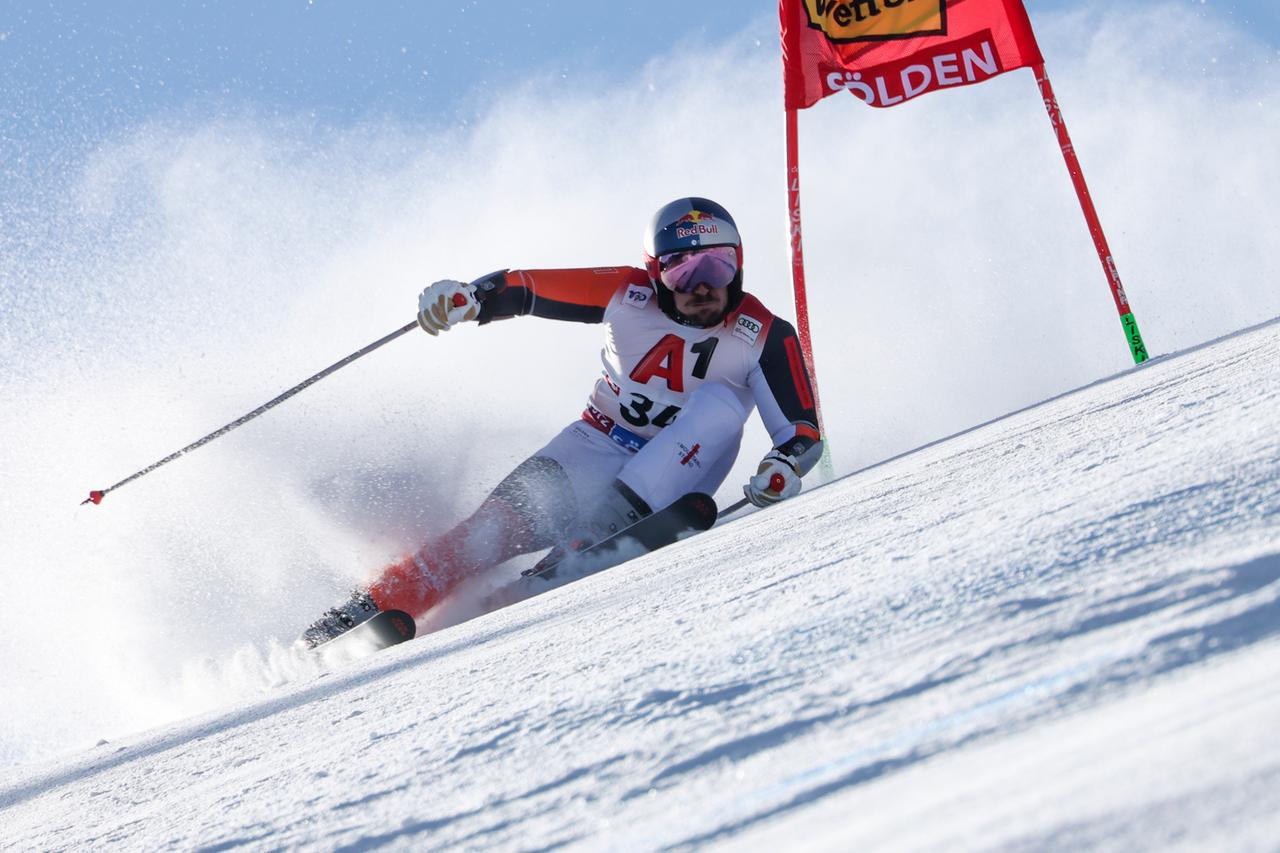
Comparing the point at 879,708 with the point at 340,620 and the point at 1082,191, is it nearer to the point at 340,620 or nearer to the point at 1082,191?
the point at 340,620

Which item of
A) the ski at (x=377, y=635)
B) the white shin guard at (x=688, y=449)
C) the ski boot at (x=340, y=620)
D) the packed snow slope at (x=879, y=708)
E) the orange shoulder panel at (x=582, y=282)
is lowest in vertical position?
the packed snow slope at (x=879, y=708)

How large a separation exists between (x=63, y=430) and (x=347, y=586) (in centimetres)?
430

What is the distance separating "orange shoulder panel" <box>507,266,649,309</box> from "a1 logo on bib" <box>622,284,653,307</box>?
0.06 metres

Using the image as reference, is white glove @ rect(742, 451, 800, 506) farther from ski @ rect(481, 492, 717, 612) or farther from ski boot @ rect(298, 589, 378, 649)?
ski boot @ rect(298, 589, 378, 649)

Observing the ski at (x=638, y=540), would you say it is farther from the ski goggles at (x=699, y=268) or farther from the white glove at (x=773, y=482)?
the ski goggles at (x=699, y=268)

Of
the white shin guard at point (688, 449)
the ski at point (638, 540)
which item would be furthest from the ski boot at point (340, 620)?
the white shin guard at point (688, 449)

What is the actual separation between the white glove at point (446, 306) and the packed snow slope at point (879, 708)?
3212 mm

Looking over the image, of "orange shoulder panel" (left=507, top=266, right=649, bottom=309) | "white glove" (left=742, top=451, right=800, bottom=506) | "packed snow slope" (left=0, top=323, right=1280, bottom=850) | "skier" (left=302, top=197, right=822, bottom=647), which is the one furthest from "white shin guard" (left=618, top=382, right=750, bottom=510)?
"packed snow slope" (left=0, top=323, right=1280, bottom=850)

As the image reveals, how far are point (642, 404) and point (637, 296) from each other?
445 mm

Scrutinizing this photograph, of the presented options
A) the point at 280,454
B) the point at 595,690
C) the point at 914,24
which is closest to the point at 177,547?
the point at 280,454

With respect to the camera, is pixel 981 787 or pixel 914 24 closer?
pixel 981 787

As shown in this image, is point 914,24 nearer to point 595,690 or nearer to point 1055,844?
point 595,690

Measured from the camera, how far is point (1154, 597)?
0.84 m

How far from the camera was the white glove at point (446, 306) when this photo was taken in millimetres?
5117
